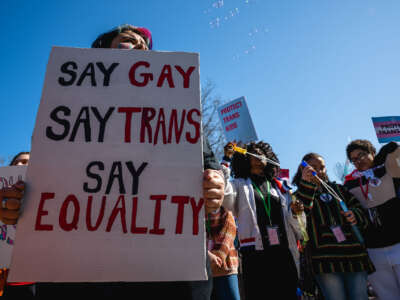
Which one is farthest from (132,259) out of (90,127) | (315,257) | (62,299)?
(315,257)

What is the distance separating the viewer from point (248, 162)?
318 cm

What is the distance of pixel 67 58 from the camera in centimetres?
135

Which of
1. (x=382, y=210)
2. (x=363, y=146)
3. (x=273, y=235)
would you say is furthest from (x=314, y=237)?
(x=363, y=146)

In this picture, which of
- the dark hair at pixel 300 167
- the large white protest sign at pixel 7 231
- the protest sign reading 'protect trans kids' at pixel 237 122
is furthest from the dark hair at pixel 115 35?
the protest sign reading 'protect trans kids' at pixel 237 122

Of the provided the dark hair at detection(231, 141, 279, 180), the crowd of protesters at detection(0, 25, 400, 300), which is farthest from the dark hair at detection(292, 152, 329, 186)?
the dark hair at detection(231, 141, 279, 180)

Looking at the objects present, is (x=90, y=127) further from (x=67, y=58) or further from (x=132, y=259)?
(x=132, y=259)

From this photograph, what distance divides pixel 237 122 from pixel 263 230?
2.13 meters

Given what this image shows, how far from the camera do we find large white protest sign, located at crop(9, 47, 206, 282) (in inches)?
43.9

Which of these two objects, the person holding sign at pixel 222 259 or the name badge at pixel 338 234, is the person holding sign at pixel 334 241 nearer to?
the name badge at pixel 338 234

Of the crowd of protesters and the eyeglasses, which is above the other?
the eyeglasses

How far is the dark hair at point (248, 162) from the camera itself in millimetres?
3148

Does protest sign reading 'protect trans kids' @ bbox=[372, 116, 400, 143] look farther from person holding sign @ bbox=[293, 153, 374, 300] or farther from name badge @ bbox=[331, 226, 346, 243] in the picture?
name badge @ bbox=[331, 226, 346, 243]

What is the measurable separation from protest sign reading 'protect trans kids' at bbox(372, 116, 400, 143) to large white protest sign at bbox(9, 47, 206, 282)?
A: 2.81 m

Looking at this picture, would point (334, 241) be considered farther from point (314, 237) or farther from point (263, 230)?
point (263, 230)
